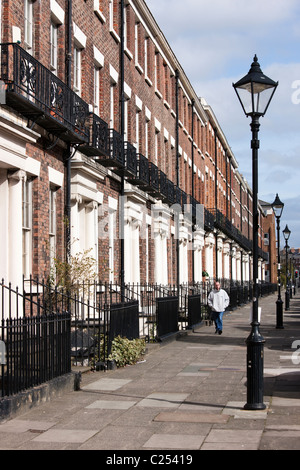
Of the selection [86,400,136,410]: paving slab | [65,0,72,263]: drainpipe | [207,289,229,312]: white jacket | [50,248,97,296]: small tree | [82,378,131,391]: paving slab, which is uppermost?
[65,0,72,263]: drainpipe

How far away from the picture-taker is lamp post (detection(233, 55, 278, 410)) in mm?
9797

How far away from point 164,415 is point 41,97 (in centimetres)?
723

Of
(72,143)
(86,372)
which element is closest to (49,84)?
(72,143)

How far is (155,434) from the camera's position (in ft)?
27.1

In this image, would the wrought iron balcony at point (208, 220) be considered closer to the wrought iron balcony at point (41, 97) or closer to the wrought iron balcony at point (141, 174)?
the wrought iron balcony at point (141, 174)

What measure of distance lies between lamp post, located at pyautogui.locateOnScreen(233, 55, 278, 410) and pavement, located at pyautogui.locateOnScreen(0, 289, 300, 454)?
29cm

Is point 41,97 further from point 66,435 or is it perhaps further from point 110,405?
point 66,435

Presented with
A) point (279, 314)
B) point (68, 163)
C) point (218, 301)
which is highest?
point (68, 163)

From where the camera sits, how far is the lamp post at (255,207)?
9.80 m

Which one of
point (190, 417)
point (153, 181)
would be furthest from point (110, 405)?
point (153, 181)

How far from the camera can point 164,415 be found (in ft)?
31.0

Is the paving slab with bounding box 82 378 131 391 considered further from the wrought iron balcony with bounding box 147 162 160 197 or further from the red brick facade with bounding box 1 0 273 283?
the wrought iron balcony with bounding box 147 162 160 197

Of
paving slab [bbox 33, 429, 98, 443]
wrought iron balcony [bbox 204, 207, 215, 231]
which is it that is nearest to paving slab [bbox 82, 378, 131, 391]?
paving slab [bbox 33, 429, 98, 443]

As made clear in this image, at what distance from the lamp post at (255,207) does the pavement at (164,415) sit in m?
0.29
